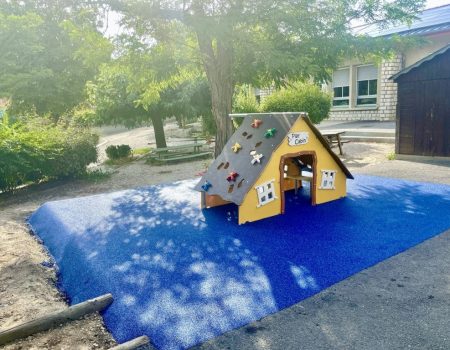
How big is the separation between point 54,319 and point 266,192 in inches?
157

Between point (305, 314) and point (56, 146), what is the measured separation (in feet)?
33.4

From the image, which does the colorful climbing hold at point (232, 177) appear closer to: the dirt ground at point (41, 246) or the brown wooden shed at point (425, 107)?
the dirt ground at point (41, 246)

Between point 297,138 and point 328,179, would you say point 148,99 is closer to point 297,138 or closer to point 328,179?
point 297,138

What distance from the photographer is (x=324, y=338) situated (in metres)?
3.12

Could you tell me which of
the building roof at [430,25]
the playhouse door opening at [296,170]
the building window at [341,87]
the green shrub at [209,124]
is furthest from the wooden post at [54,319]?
the building window at [341,87]

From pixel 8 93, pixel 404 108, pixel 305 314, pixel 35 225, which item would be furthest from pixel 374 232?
pixel 8 93

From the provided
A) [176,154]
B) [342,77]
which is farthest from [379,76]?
[176,154]

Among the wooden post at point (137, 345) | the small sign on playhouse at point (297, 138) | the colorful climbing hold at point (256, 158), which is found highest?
the small sign on playhouse at point (297, 138)

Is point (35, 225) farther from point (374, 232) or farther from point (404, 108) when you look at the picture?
point (404, 108)

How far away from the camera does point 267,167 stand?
6.36 m

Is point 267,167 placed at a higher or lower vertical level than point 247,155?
lower

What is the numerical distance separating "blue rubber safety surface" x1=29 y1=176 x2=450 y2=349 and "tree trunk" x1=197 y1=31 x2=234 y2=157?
9.55ft

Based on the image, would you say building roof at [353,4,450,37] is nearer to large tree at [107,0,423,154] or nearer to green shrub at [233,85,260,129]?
green shrub at [233,85,260,129]

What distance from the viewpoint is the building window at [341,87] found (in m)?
23.0
